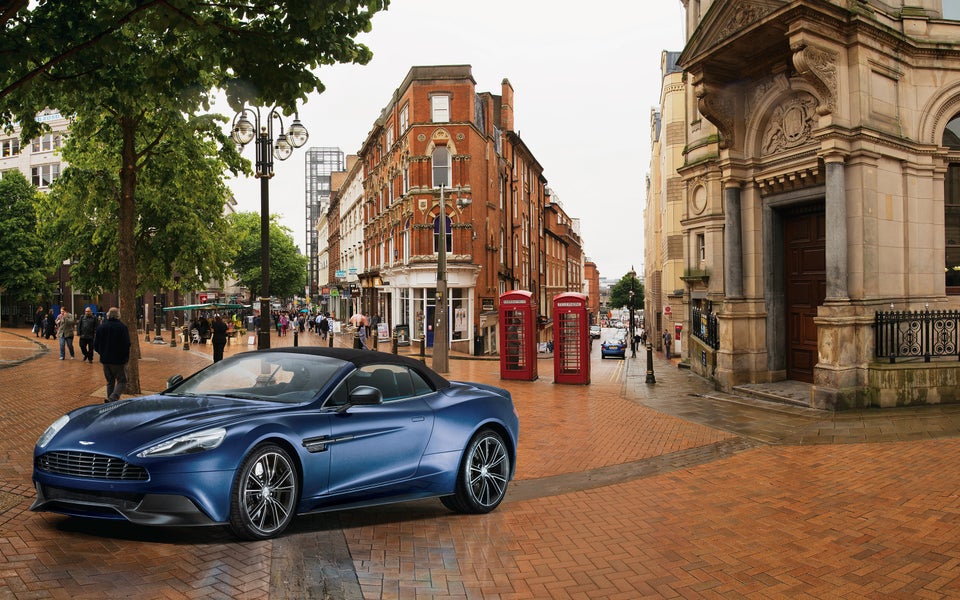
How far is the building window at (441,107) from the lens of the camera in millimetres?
35500

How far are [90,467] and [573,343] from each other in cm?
1466

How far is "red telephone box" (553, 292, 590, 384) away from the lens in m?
17.9

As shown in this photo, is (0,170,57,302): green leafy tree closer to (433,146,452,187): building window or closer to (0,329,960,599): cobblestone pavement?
(433,146,452,187): building window

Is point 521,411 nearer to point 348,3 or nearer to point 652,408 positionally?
point 652,408

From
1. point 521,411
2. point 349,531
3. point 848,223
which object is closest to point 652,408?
point 521,411

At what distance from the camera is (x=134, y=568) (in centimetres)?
407

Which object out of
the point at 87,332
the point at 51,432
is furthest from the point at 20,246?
the point at 51,432

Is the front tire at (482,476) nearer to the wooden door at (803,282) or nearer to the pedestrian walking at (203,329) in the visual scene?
the wooden door at (803,282)

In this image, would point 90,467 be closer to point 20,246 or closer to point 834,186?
point 834,186

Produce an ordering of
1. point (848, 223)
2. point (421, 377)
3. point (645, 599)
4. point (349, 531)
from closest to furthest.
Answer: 1. point (645, 599)
2. point (349, 531)
3. point (421, 377)
4. point (848, 223)

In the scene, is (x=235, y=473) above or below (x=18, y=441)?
above

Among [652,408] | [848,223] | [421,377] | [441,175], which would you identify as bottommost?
[652,408]

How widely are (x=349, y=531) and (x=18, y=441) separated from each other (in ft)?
19.5

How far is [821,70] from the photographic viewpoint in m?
12.0
